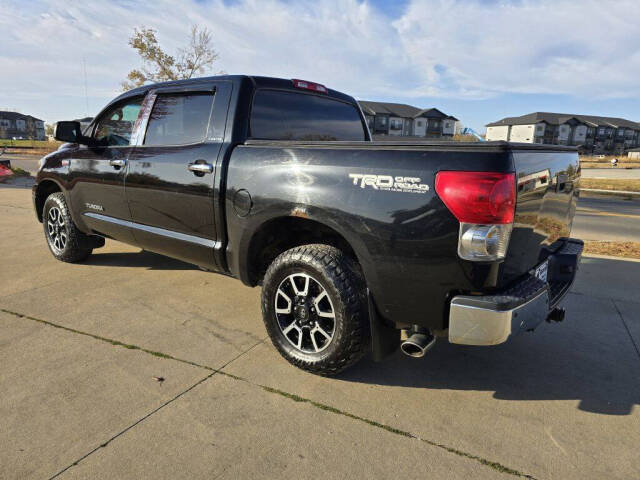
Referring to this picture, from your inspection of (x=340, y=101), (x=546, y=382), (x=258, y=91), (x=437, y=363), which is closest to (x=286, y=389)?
(x=437, y=363)

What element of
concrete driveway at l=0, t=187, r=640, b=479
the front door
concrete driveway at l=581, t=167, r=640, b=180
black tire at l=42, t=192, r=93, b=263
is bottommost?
concrete driveway at l=581, t=167, r=640, b=180

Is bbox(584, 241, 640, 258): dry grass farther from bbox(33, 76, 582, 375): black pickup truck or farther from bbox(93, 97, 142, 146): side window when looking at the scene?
bbox(93, 97, 142, 146): side window

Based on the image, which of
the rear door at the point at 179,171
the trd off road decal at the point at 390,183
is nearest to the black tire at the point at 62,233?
the rear door at the point at 179,171

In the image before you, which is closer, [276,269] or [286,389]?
[286,389]

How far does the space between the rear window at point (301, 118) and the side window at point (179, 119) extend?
397mm

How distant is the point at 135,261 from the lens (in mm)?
5348

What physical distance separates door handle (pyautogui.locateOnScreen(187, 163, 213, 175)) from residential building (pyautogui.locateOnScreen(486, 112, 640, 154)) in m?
98.1

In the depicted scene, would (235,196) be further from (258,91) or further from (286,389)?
(286,389)

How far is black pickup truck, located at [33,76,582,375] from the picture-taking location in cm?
220

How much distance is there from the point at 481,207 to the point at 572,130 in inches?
4378

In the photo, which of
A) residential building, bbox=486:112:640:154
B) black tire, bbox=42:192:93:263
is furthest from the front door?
residential building, bbox=486:112:640:154

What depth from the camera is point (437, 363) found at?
3.09 metres

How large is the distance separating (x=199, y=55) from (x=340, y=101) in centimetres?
2683

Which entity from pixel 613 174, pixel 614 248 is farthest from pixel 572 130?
pixel 614 248
